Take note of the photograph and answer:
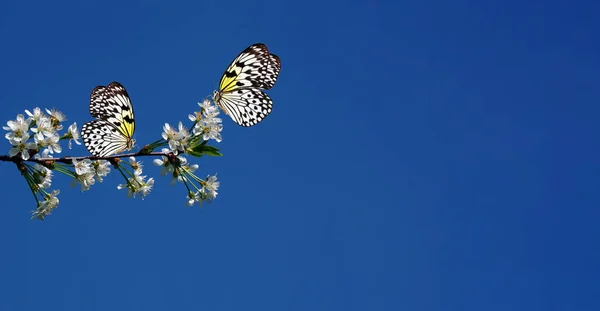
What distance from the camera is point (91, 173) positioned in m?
5.45

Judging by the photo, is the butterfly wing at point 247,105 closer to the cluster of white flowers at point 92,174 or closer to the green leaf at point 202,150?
the green leaf at point 202,150

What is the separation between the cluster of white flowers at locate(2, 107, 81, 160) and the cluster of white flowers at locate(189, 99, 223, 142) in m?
1.08

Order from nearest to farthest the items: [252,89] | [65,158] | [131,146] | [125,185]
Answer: [65,158] < [131,146] < [125,185] < [252,89]

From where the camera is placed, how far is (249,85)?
20.5ft

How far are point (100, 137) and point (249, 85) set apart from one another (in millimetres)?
1534

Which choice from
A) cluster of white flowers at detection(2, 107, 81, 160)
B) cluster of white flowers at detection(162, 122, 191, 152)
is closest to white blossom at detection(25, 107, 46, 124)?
cluster of white flowers at detection(2, 107, 81, 160)

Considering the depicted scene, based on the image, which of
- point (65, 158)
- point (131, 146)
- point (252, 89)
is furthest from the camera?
point (252, 89)

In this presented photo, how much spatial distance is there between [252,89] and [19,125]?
2086mm

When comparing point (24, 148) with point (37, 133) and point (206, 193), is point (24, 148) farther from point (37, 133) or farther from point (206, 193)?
point (206, 193)

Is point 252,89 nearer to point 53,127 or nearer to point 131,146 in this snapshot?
point 131,146

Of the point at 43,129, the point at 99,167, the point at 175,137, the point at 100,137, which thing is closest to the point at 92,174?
→ the point at 99,167

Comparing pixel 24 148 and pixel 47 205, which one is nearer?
pixel 24 148

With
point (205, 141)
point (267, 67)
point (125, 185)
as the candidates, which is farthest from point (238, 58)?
point (125, 185)

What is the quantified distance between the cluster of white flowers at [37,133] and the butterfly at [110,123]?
0.85 feet
